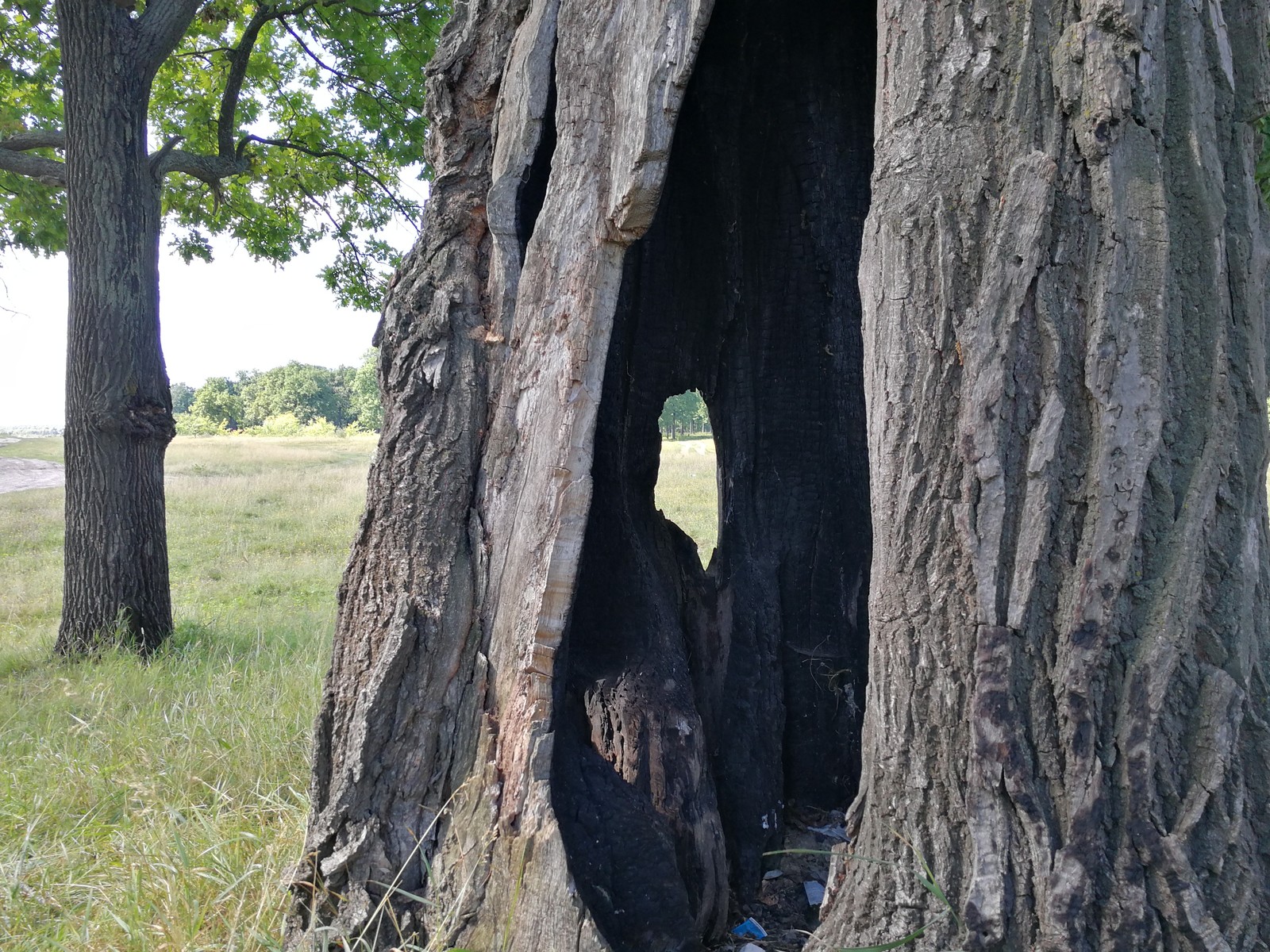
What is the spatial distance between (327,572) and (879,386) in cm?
899

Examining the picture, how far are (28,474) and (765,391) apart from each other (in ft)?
88.5

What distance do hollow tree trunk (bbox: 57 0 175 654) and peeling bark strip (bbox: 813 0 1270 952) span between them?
5.30 m

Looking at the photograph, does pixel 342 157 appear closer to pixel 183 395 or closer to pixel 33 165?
pixel 33 165

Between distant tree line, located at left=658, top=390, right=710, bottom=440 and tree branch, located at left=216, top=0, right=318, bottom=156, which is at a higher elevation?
tree branch, located at left=216, top=0, right=318, bottom=156

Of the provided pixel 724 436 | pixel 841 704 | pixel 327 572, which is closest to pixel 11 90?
pixel 327 572

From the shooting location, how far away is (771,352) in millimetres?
2957

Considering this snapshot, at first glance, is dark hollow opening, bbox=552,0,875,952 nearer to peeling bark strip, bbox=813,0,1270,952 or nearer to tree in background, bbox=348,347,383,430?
peeling bark strip, bbox=813,0,1270,952

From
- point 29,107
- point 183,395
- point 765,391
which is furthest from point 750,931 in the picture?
point 183,395

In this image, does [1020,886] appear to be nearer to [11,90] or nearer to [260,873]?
[260,873]

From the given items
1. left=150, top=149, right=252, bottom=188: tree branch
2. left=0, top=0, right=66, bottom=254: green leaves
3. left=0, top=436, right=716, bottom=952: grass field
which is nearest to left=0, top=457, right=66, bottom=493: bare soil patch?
left=0, top=0, right=66, bottom=254: green leaves

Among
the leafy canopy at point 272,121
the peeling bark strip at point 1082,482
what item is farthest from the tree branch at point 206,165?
the peeling bark strip at point 1082,482

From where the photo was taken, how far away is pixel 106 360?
5570 millimetres

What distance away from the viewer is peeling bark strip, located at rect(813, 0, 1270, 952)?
1581 mm

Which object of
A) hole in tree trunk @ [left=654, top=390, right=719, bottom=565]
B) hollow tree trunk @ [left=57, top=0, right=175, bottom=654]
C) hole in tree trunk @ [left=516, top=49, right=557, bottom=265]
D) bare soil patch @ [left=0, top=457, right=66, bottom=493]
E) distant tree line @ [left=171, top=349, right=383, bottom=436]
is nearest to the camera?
hole in tree trunk @ [left=516, top=49, right=557, bottom=265]
